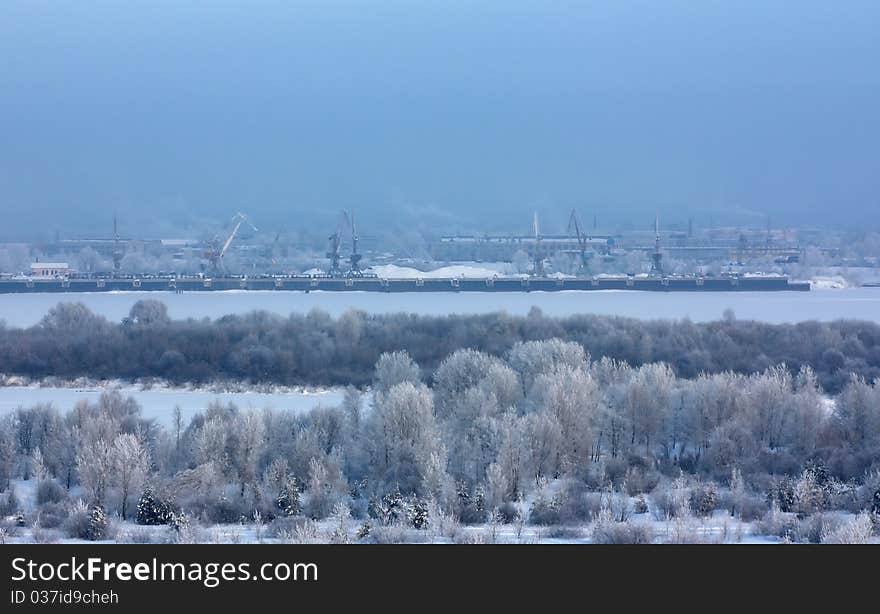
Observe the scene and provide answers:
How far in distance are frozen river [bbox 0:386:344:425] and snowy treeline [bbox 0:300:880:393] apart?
89 centimetres

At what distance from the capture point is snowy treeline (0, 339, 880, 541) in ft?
23.6

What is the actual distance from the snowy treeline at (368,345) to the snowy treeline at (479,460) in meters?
4.20

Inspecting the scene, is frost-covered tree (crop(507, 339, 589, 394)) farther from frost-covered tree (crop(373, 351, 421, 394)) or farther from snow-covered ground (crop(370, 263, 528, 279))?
snow-covered ground (crop(370, 263, 528, 279))

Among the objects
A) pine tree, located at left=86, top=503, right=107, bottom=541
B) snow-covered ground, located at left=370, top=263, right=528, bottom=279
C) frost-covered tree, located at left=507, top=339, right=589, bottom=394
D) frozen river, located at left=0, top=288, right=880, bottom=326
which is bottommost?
frozen river, located at left=0, top=288, right=880, bottom=326

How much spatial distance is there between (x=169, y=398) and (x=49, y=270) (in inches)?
981

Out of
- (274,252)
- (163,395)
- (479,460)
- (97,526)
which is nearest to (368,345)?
(163,395)

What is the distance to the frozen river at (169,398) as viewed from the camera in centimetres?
1235

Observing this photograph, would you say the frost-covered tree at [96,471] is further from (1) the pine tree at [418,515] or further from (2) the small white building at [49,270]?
(2) the small white building at [49,270]

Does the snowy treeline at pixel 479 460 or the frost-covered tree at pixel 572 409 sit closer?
the snowy treeline at pixel 479 460

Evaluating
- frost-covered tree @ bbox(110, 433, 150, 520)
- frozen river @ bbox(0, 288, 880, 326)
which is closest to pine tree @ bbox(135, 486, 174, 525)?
frost-covered tree @ bbox(110, 433, 150, 520)

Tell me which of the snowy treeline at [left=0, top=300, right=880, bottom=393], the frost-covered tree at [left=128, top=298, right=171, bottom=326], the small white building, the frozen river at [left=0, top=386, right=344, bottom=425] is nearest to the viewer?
the frozen river at [left=0, top=386, right=344, bottom=425]

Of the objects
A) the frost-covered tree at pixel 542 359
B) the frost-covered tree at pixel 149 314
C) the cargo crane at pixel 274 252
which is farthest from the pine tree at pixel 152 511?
the cargo crane at pixel 274 252

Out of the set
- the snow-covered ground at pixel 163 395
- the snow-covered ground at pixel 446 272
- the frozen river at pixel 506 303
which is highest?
the snow-covered ground at pixel 446 272

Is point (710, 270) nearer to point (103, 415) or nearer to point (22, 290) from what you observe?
point (22, 290)
